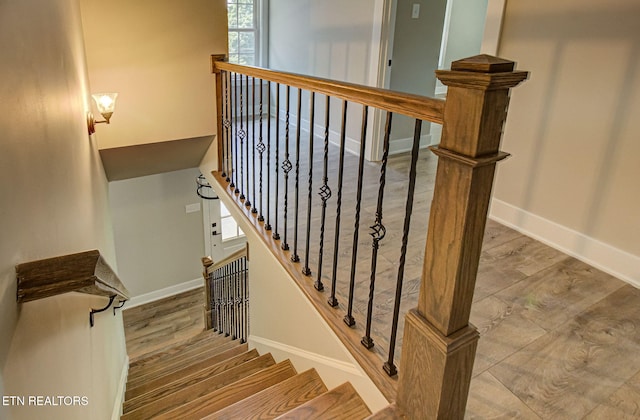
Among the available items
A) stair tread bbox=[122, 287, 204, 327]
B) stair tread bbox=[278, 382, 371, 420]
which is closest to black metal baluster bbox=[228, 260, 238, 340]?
stair tread bbox=[122, 287, 204, 327]

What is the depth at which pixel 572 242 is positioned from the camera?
96.2 inches

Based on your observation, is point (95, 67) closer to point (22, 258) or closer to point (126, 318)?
point (22, 258)

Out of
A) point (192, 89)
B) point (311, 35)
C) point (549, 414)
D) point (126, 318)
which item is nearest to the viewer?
point (549, 414)

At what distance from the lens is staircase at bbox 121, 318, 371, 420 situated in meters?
1.72

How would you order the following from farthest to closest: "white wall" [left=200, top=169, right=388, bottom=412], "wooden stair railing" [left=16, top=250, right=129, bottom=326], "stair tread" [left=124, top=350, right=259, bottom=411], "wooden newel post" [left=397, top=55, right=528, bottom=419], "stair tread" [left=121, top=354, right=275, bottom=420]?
"stair tread" [left=124, top=350, right=259, bottom=411] < "stair tread" [left=121, top=354, right=275, bottom=420] < "white wall" [left=200, top=169, right=388, bottom=412] < "wooden stair railing" [left=16, top=250, right=129, bottom=326] < "wooden newel post" [left=397, top=55, right=528, bottom=419]

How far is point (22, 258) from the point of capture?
1136 millimetres

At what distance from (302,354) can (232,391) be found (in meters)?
0.45

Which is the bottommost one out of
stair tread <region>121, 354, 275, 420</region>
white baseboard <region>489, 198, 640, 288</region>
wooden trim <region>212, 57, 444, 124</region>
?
stair tread <region>121, 354, 275, 420</region>

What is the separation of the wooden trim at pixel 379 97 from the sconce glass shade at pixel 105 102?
1477 millimetres

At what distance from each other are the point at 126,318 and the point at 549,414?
5.63 meters

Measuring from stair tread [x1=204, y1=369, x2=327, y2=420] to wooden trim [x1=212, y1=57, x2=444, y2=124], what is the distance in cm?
135

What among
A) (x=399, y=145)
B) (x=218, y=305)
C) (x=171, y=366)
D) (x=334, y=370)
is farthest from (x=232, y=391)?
(x=218, y=305)

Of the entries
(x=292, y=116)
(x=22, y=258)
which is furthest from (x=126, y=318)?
(x=22, y=258)

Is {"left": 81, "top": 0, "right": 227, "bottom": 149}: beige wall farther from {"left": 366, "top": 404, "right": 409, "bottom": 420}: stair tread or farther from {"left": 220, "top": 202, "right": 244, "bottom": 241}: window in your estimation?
{"left": 220, "top": 202, "right": 244, "bottom": 241}: window
